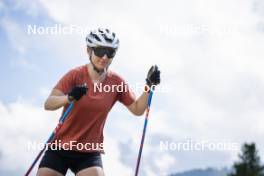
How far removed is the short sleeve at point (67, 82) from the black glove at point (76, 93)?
1.03 feet

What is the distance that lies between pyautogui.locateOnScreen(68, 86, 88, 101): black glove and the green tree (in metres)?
42.6

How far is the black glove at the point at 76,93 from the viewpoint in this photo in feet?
20.2

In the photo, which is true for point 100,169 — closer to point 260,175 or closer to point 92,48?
point 92,48

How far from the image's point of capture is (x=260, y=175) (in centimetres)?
4912

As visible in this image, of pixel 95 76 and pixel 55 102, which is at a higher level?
pixel 95 76

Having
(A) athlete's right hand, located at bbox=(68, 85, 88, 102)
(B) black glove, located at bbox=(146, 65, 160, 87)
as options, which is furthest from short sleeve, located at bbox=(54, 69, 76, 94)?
(B) black glove, located at bbox=(146, 65, 160, 87)

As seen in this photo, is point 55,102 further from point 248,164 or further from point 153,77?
point 248,164

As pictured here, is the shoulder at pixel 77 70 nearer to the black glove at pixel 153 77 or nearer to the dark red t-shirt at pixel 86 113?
the dark red t-shirt at pixel 86 113

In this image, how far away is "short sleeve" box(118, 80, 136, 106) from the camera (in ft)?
22.5

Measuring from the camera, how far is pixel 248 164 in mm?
50031

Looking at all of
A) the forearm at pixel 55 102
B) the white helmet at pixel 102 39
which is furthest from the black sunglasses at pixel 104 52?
the forearm at pixel 55 102

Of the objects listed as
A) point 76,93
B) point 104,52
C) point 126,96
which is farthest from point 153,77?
point 76,93

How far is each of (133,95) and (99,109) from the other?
0.68m

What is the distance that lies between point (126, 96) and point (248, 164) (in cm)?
4496
